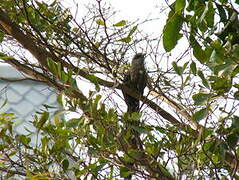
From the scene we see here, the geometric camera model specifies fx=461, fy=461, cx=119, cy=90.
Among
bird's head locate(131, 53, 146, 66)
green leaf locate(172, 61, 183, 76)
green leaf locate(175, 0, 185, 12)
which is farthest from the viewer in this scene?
bird's head locate(131, 53, 146, 66)

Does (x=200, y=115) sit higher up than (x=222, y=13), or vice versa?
(x=222, y=13)

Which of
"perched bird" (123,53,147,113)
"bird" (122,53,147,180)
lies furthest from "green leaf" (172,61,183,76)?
"perched bird" (123,53,147,113)

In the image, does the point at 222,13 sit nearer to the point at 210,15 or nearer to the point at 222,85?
the point at 210,15

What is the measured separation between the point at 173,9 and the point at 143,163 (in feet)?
1.37

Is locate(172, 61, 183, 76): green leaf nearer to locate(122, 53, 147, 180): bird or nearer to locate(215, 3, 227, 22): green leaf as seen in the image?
locate(215, 3, 227, 22): green leaf

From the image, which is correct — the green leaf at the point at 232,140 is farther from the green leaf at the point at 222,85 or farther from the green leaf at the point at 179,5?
the green leaf at the point at 179,5

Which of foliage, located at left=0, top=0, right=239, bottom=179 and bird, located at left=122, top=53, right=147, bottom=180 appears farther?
bird, located at left=122, top=53, right=147, bottom=180

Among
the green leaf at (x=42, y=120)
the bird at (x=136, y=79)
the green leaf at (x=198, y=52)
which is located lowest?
the green leaf at (x=42, y=120)

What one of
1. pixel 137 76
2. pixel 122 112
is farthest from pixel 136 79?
pixel 122 112

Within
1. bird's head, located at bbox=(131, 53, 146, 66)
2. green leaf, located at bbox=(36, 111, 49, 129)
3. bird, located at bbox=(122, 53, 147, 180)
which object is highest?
bird's head, located at bbox=(131, 53, 146, 66)

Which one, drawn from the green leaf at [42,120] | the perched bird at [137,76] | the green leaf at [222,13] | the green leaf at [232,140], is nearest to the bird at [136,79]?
the perched bird at [137,76]

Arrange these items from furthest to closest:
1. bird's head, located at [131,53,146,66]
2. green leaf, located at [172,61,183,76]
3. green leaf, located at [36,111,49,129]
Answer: bird's head, located at [131,53,146,66], green leaf, located at [36,111,49,129], green leaf, located at [172,61,183,76]

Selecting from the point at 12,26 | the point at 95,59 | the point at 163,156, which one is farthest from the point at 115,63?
the point at 163,156

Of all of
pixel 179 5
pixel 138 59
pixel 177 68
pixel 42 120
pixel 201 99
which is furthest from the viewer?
pixel 138 59
